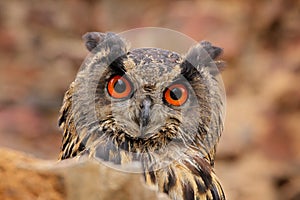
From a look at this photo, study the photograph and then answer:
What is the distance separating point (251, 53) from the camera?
17.5 feet

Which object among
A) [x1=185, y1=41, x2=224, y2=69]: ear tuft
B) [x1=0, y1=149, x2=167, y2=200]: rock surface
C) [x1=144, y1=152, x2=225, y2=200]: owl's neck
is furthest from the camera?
[x1=185, y1=41, x2=224, y2=69]: ear tuft

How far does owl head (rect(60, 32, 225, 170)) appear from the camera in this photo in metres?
2.37

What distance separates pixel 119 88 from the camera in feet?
7.88

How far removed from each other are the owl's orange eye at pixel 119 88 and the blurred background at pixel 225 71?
104 inches

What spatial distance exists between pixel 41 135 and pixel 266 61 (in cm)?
151

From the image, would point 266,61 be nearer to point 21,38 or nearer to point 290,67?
point 290,67

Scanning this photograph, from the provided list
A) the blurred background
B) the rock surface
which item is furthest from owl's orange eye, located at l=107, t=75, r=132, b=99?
the blurred background

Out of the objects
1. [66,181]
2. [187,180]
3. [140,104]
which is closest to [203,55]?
[140,104]

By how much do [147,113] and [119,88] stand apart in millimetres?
124

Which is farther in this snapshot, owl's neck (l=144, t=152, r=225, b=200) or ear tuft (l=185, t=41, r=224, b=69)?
ear tuft (l=185, t=41, r=224, b=69)

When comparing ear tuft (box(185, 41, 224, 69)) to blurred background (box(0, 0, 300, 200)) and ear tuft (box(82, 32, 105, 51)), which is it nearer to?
ear tuft (box(82, 32, 105, 51))

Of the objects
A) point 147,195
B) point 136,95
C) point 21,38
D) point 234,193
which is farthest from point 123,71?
point 21,38

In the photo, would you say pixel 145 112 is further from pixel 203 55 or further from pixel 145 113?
pixel 203 55

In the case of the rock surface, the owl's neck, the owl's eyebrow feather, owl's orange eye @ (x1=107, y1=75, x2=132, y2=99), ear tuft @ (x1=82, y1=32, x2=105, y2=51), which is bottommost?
the rock surface
